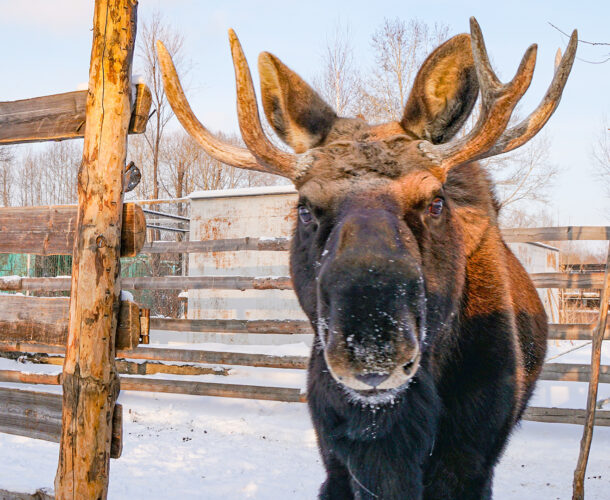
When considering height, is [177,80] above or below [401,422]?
above

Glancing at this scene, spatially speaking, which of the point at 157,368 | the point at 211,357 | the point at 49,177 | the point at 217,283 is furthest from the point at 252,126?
the point at 49,177

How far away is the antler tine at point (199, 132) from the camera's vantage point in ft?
9.04

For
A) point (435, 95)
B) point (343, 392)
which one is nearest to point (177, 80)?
point (435, 95)

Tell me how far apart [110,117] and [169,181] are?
19.8m

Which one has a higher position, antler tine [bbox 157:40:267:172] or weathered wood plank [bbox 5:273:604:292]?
antler tine [bbox 157:40:267:172]

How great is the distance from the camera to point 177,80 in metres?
2.74

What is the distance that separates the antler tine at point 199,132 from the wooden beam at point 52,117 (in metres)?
0.41

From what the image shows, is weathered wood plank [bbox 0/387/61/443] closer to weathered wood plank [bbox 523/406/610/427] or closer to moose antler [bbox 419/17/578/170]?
moose antler [bbox 419/17/578/170]

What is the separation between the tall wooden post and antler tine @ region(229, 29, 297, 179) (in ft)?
2.65

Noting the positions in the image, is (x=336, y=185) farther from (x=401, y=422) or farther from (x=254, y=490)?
(x=254, y=490)

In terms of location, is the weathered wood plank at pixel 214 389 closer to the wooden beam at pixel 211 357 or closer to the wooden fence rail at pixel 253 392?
the wooden fence rail at pixel 253 392

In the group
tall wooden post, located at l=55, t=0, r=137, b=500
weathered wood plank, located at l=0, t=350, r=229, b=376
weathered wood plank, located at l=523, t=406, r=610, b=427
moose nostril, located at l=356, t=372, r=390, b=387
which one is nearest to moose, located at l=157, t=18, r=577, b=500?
moose nostril, located at l=356, t=372, r=390, b=387

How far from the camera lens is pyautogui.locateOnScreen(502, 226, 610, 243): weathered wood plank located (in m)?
6.44

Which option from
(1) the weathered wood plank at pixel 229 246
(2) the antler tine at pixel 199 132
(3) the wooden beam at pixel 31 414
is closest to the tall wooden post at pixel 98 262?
(2) the antler tine at pixel 199 132
